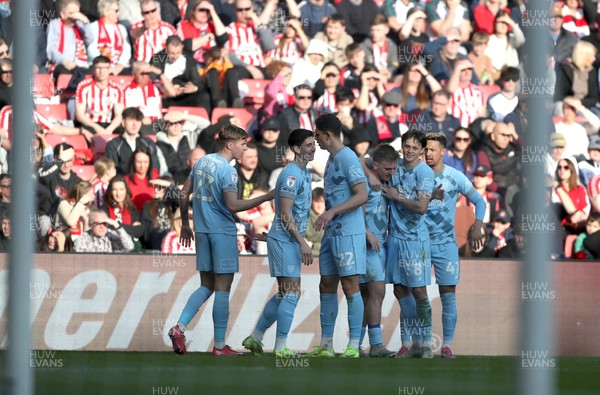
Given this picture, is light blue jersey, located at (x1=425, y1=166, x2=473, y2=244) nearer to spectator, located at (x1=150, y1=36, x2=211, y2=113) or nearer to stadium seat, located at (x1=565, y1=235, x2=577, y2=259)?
stadium seat, located at (x1=565, y1=235, x2=577, y2=259)

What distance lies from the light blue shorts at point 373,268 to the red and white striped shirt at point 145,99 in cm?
496

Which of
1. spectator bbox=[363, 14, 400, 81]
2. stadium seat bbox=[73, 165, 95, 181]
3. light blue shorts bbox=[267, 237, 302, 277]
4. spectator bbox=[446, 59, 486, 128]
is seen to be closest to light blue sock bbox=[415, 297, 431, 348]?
light blue shorts bbox=[267, 237, 302, 277]

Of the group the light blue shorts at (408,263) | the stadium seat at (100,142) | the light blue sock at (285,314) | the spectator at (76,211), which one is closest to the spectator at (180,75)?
the stadium seat at (100,142)

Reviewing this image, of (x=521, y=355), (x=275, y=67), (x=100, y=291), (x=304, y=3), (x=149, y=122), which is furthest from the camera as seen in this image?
(x=304, y=3)

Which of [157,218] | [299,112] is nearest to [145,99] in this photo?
[299,112]

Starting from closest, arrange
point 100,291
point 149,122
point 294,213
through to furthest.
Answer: point 294,213 → point 100,291 → point 149,122

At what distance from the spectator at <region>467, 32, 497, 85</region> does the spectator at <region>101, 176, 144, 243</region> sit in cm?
583

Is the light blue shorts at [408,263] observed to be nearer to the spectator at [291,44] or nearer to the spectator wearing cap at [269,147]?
the spectator wearing cap at [269,147]

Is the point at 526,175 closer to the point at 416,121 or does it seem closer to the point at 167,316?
the point at 167,316

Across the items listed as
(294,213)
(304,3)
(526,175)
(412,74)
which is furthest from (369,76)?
(526,175)

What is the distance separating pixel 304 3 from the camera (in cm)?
1773

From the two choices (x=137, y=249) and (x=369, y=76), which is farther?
(x=369, y=76)

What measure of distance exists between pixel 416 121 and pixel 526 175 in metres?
11.4

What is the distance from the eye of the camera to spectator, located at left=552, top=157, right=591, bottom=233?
1518 cm
